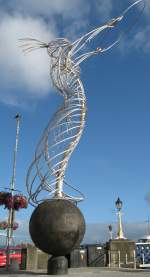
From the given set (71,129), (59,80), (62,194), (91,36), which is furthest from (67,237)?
(91,36)

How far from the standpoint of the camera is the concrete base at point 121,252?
99.9 feet

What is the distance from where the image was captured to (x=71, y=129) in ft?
73.4

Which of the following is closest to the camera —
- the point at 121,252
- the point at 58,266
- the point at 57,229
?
the point at 57,229

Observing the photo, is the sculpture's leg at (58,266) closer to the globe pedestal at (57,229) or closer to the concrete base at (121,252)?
the globe pedestal at (57,229)

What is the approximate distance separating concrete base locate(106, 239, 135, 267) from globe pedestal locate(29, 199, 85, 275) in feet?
35.1

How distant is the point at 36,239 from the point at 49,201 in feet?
5.70

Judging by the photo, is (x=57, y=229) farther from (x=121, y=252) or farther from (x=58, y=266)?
(x=121, y=252)

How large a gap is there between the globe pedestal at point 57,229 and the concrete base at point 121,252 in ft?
35.1

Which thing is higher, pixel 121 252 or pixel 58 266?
pixel 121 252

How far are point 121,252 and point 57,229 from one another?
488 inches

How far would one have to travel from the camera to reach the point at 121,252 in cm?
3062

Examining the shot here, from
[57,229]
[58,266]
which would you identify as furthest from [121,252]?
[57,229]

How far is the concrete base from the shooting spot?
30.4m

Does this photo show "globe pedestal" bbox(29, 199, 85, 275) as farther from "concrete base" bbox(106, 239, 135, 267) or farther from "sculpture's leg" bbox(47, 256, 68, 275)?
"concrete base" bbox(106, 239, 135, 267)
